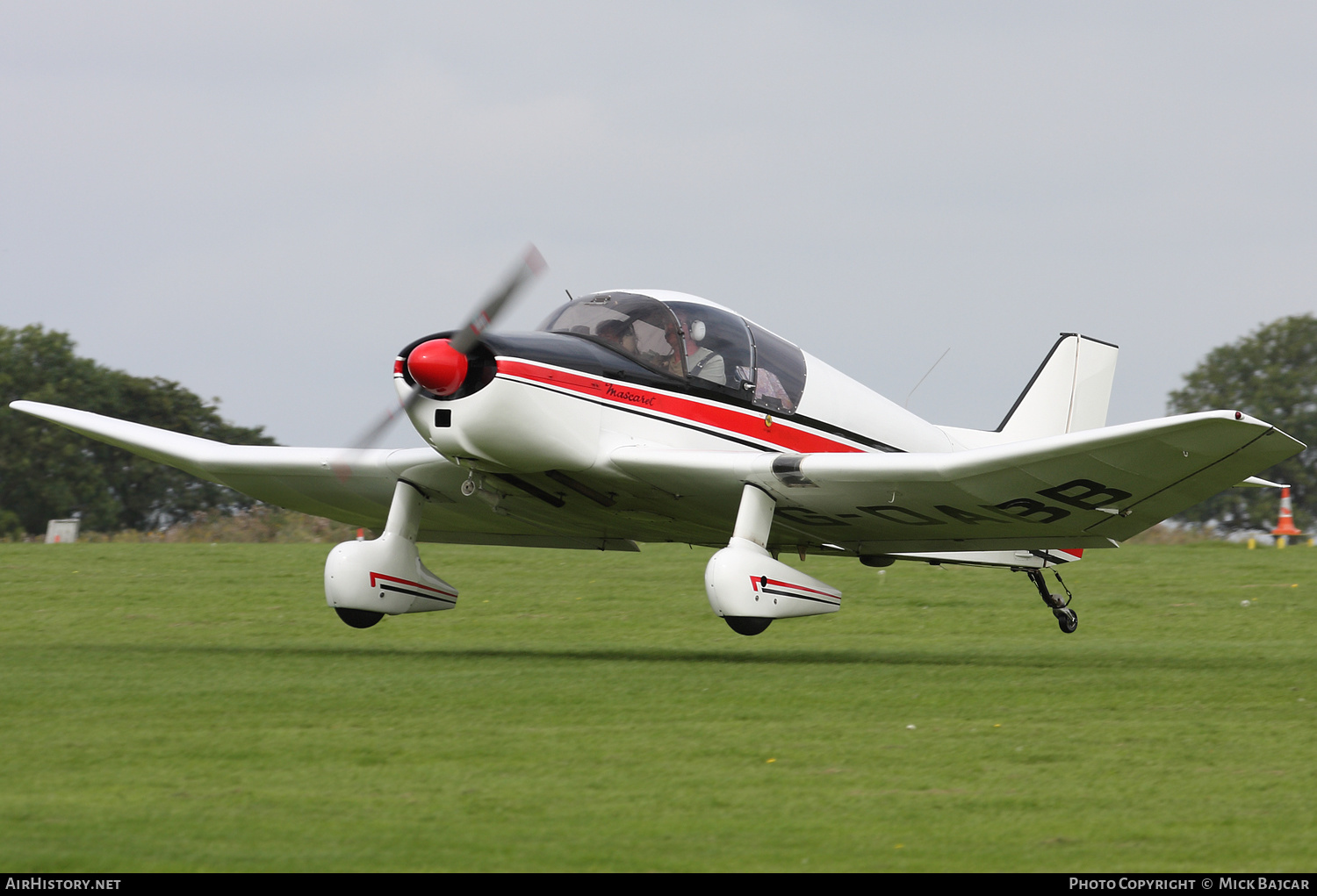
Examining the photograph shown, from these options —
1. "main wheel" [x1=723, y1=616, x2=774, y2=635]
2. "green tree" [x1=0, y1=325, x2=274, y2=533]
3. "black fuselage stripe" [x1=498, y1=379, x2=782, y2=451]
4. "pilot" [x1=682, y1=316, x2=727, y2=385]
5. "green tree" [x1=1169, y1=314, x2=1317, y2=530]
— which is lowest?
"green tree" [x1=0, y1=325, x2=274, y2=533]

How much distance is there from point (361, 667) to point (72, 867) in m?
6.06

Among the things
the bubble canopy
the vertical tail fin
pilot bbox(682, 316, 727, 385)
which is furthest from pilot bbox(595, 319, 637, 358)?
the vertical tail fin

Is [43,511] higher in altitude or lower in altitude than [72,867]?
lower

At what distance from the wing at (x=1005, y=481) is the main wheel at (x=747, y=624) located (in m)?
1.19

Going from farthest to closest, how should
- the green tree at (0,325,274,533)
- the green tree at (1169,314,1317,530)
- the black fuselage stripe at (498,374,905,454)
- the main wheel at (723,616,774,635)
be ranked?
1. the green tree at (1169,314,1317,530)
2. the green tree at (0,325,274,533)
3. the black fuselage stripe at (498,374,905,454)
4. the main wheel at (723,616,774,635)

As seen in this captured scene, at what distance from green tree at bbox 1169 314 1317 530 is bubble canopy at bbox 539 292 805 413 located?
171 feet

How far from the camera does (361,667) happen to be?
36.8ft

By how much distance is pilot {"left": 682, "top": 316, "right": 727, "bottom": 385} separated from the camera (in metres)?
13.1

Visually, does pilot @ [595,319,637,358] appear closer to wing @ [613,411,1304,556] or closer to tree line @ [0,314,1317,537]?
wing @ [613,411,1304,556]

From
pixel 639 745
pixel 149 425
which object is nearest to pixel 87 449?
pixel 149 425

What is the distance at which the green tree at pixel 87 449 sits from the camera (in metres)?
52.1

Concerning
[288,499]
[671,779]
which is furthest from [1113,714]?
[288,499]

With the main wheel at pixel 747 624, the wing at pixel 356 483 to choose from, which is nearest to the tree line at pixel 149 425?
the wing at pixel 356 483
